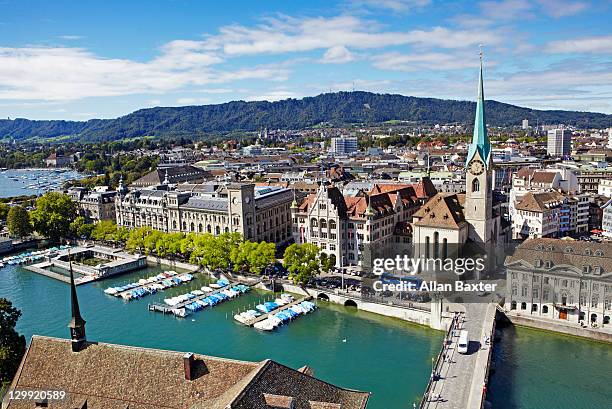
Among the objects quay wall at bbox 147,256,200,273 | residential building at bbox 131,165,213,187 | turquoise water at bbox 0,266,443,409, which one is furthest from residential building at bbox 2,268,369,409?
residential building at bbox 131,165,213,187

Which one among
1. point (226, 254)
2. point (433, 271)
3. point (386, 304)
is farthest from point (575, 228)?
point (226, 254)

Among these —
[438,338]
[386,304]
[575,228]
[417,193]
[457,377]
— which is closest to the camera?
[457,377]

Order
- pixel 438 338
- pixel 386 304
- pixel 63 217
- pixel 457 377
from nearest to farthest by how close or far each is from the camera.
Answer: pixel 457 377 → pixel 438 338 → pixel 386 304 → pixel 63 217

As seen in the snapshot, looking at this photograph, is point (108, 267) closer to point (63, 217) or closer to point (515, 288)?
point (63, 217)

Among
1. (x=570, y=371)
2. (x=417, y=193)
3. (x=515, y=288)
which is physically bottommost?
(x=570, y=371)

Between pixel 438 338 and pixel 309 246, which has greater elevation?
pixel 309 246

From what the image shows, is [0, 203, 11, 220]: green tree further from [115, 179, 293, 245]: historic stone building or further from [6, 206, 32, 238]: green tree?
[115, 179, 293, 245]: historic stone building

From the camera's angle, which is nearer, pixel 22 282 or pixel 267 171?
pixel 22 282
